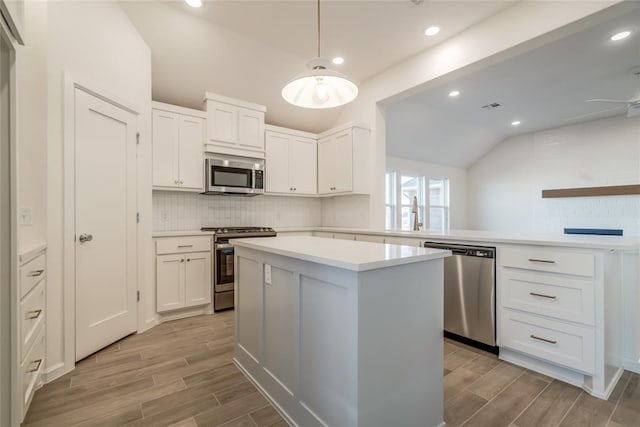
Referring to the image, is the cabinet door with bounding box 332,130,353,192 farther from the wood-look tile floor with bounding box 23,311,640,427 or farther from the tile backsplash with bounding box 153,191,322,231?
the wood-look tile floor with bounding box 23,311,640,427

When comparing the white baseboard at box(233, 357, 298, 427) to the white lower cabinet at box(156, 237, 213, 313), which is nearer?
the white baseboard at box(233, 357, 298, 427)

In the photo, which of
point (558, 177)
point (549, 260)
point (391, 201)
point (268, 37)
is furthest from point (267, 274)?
point (558, 177)

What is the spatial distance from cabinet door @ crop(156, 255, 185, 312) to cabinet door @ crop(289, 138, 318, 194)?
6.56 ft

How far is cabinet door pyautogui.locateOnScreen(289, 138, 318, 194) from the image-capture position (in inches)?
175

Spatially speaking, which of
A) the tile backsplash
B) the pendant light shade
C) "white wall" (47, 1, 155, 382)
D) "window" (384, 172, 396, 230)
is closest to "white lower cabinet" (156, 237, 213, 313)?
"white wall" (47, 1, 155, 382)

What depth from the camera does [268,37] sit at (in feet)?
10.6

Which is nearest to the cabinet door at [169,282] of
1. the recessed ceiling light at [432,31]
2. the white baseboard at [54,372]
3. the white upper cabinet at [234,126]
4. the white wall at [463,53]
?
the white baseboard at [54,372]

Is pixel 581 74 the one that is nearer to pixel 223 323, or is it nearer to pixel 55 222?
pixel 223 323

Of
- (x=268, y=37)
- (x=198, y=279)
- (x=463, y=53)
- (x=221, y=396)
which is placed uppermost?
(x=268, y=37)

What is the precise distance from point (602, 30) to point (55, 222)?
16.9 feet

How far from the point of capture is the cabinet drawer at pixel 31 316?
4.67ft

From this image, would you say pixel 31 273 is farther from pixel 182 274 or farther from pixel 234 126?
pixel 234 126

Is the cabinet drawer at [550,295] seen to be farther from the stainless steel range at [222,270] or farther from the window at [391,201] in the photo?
the window at [391,201]

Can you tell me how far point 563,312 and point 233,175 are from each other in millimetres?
3517
